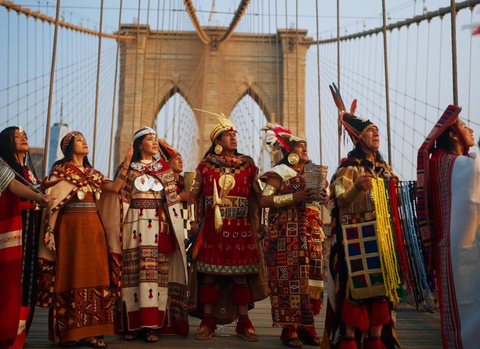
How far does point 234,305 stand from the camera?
438 cm

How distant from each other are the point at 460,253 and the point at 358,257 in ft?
2.00

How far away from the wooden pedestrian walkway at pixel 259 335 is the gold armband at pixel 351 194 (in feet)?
3.91

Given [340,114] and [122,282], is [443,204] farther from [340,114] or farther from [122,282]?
[122,282]

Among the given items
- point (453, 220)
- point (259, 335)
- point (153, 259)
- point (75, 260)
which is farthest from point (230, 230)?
point (453, 220)

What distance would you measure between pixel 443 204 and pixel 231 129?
183 centimetres

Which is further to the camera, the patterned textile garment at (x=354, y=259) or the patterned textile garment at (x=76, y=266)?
the patterned textile garment at (x=76, y=266)

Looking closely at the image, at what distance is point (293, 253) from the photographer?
4.05 m

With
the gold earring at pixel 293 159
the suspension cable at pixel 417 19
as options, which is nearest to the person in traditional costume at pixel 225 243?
the gold earring at pixel 293 159

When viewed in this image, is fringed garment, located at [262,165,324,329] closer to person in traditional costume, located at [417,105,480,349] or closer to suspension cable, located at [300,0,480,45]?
person in traditional costume, located at [417,105,480,349]

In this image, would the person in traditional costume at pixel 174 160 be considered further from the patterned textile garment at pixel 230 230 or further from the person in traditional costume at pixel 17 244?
the person in traditional costume at pixel 17 244

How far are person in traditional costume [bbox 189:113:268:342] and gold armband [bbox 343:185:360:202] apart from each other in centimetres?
113

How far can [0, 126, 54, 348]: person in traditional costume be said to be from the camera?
11.6ft

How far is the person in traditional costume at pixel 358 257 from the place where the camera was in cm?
318

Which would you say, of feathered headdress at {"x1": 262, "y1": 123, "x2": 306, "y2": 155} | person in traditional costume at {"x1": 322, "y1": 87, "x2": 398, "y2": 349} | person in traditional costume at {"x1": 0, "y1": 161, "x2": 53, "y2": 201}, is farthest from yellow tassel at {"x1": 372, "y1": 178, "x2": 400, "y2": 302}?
person in traditional costume at {"x1": 0, "y1": 161, "x2": 53, "y2": 201}
